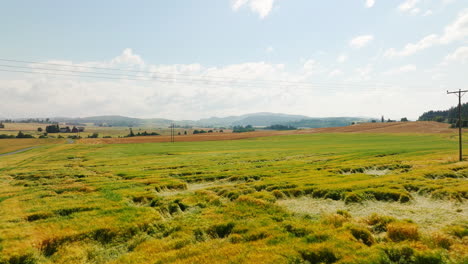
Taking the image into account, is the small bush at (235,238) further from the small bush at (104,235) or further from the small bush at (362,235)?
the small bush at (104,235)

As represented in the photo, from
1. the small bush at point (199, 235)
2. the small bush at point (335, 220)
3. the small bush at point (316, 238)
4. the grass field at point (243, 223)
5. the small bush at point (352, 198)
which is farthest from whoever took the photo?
the small bush at point (352, 198)

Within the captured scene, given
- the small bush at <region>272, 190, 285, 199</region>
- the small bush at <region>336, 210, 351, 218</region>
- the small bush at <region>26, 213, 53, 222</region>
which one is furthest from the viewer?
the small bush at <region>272, 190, 285, 199</region>

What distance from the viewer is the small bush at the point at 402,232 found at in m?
12.4

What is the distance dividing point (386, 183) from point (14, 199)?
110 ft

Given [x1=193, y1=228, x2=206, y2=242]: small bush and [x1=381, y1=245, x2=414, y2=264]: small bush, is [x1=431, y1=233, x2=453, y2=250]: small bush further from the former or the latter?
[x1=193, y1=228, x2=206, y2=242]: small bush

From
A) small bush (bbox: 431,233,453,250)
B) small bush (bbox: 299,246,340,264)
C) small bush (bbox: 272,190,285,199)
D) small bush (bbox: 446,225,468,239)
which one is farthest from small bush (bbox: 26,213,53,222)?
small bush (bbox: 446,225,468,239)

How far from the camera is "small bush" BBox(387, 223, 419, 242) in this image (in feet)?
40.6

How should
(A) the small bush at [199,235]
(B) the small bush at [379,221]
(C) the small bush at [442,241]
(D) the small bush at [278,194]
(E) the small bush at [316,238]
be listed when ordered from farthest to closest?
(D) the small bush at [278,194], (B) the small bush at [379,221], (A) the small bush at [199,235], (E) the small bush at [316,238], (C) the small bush at [442,241]

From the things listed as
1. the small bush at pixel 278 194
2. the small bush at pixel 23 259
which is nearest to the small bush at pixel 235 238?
the small bush at pixel 278 194

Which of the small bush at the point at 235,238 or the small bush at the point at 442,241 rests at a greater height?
the small bush at the point at 442,241

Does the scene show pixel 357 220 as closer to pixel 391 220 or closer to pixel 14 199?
pixel 391 220

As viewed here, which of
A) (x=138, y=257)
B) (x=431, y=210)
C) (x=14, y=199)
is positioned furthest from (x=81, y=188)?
(x=431, y=210)

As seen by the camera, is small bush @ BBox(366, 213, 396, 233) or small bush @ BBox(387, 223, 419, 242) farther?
small bush @ BBox(366, 213, 396, 233)

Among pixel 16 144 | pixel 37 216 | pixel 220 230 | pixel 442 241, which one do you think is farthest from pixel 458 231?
pixel 16 144
